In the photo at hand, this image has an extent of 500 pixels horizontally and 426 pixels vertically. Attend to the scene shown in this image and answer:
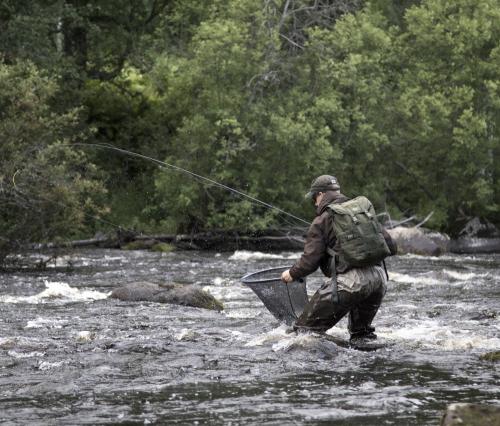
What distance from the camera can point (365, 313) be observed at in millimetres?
9852

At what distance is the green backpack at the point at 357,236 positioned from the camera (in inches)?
363

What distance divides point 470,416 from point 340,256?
3.58 m

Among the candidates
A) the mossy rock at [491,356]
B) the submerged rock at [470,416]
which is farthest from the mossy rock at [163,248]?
the submerged rock at [470,416]

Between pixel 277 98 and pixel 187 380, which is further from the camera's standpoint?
Result: pixel 277 98

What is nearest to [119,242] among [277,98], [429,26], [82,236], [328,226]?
[82,236]

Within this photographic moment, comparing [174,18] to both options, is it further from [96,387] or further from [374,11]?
[96,387]

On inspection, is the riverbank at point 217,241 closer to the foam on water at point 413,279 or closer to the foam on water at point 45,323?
the foam on water at point 413,279

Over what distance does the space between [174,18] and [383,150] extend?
7.83m

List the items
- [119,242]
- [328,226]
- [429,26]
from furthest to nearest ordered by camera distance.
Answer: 1. [429,26]
2. [119,242]
3. [328,226]

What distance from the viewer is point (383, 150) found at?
3047cm

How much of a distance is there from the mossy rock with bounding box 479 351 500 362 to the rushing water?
0.40 ft

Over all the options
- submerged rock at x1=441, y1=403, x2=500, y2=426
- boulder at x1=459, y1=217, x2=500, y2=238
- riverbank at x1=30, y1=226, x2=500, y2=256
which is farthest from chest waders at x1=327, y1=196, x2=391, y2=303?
boulder at x1=459, y1=217, x2=500, y2=238

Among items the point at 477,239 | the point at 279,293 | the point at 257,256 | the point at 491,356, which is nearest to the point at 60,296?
the point at 279,293

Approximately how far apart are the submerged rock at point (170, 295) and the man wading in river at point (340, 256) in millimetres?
3679
